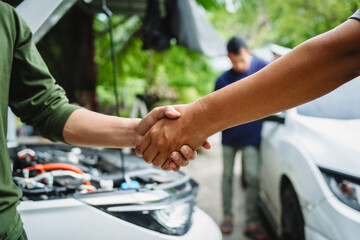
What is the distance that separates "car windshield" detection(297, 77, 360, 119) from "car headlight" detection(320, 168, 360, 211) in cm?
37

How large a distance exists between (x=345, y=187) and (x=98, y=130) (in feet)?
4.56

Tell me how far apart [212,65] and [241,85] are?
11.2m

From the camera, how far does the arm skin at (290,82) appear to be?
45.6 inches

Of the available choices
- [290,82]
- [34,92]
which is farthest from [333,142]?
[34,92]

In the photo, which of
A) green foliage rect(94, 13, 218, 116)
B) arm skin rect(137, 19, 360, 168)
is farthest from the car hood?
green foliage rect(94, 13, 218, 116)

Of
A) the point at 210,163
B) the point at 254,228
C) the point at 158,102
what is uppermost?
the point at 254,228

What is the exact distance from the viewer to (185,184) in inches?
81.9

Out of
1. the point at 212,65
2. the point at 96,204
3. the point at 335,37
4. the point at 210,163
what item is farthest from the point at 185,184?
the point at 212,65

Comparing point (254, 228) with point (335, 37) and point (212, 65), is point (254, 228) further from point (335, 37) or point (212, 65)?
point (212, 65)

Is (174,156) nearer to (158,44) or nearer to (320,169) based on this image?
(320,169)

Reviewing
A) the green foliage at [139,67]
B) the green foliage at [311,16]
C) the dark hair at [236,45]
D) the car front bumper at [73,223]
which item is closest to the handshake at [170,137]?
the car front bumper at [73,223]

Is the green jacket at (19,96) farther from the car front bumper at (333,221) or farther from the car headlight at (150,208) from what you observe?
the car front bumper at (333,221)

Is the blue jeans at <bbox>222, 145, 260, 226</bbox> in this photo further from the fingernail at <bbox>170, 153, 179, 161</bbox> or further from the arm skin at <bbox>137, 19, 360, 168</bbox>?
the arm skin at <bbox>137, 19, 360, 168</bbox>

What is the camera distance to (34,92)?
1.27 metres
